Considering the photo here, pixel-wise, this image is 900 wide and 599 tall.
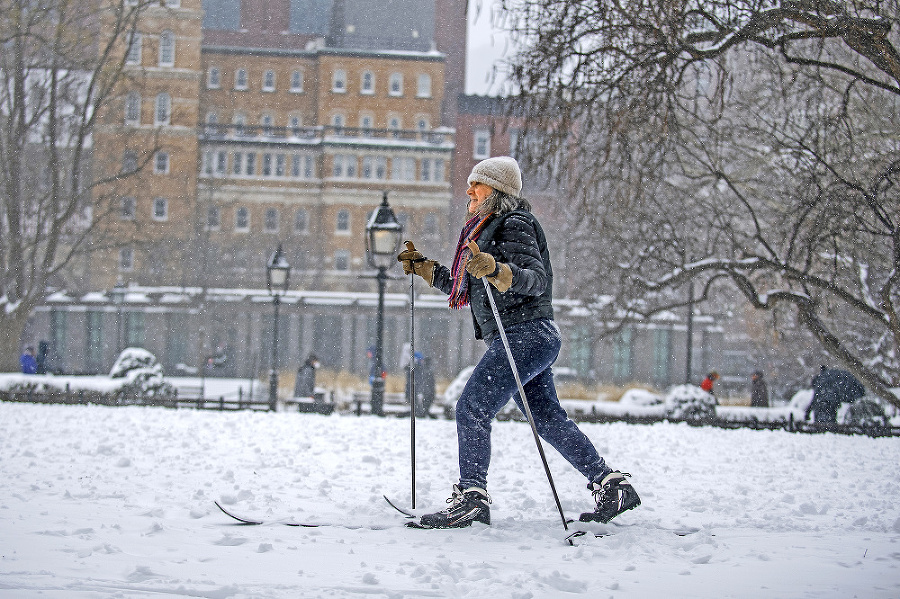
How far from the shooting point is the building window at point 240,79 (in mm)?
53219

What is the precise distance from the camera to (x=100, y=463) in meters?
6.50

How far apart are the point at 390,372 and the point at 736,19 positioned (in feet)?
123

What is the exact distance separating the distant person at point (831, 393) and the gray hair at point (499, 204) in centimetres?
1272

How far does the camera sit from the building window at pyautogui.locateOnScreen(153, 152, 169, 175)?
2012 inches

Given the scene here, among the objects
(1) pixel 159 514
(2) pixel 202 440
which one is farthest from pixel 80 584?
(2) pixel 202 440

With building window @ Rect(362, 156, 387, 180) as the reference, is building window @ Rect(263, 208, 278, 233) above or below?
below

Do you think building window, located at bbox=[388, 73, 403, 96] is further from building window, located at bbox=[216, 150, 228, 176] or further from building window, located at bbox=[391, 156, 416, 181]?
building window, located at bbox=[216, 150, 228, 176]

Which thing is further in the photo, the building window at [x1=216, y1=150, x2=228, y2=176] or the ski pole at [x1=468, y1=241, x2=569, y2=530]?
the building window at [x1=216, y1=150, x2=228, y2=176]

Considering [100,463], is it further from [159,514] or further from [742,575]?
[742,575]

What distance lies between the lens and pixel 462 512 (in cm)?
429

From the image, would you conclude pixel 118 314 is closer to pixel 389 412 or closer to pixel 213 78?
pixel 213 78

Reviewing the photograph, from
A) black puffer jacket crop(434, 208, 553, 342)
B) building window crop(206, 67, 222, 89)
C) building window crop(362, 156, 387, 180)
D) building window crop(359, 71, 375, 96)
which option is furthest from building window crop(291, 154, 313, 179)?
black puffer jacket crop(434, 208, 553, 342)

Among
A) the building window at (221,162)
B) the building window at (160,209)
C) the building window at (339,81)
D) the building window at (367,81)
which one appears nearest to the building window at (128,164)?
the building window at (160,209)

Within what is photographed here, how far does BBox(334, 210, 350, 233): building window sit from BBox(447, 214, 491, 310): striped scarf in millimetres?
46733
